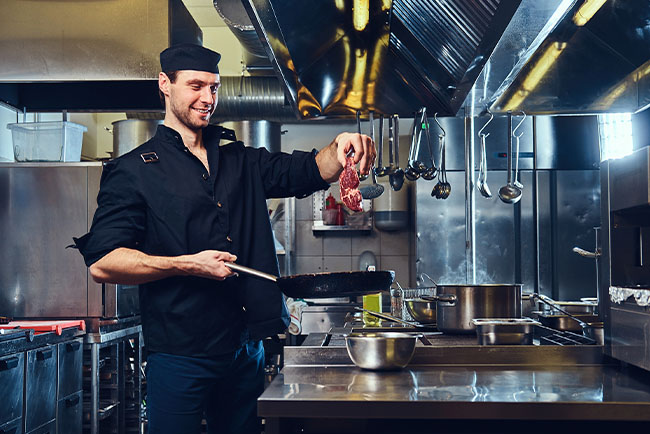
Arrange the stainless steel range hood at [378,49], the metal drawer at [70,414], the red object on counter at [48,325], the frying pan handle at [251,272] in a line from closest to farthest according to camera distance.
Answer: the frying pan handle at [251,272]
the stainless steel range hood at [378,49]
the red object on counter at [48,325]
the metal drawer at [70,414]

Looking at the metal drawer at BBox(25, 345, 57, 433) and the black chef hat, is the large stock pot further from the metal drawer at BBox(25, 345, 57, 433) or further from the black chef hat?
the metal drawer at BBox(25, 345, 57, 433)

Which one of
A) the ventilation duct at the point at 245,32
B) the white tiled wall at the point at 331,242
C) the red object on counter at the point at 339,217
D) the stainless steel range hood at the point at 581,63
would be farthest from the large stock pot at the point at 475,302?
the white tiled wall at the point at 331,242

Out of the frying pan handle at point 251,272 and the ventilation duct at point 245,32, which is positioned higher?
the ventilation duct at point 245,32

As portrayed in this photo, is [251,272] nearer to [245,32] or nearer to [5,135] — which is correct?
[245,32]

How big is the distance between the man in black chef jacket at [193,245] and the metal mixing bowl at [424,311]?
0.82 metres

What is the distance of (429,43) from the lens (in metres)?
2.31

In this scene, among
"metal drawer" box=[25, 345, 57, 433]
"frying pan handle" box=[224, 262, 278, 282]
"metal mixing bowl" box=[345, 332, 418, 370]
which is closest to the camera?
"frying pan handle" box=[224, 262, 278, 282]

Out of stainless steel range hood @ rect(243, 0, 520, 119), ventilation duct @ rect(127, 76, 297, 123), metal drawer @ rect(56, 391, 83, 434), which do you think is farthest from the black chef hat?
ventilation duct @ rect(127, 76, 297, 123)

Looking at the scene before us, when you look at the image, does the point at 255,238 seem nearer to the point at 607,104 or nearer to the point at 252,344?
the point at 252,344

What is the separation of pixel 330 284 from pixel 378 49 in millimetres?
1310

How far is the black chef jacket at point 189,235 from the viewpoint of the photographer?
1814mm

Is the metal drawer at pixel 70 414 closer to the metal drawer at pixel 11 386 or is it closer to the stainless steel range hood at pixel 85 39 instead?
the metal drawer at pixel 11 386

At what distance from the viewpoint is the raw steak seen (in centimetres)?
181

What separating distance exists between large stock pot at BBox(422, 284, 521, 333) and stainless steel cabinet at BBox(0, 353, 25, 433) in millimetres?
1628
